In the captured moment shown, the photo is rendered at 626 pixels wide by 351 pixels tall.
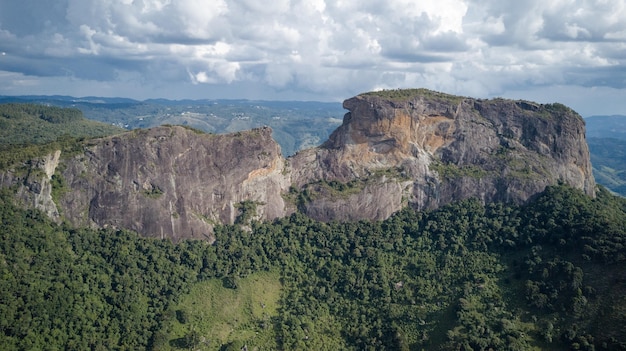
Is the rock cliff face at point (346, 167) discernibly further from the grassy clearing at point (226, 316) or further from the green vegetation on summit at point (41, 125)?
the green vegetation on summit at point (41, 125)

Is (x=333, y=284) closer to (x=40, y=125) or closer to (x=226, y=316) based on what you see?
(x=226, y=316)

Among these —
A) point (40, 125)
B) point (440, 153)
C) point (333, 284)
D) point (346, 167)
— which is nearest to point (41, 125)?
point (40, 125)

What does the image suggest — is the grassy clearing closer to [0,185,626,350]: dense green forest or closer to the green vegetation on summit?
[0,185,626,350]: dense green forest

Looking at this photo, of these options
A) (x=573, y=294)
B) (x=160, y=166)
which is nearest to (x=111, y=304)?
(x=160, y=166)

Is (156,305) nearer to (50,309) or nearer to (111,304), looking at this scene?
(111,304)

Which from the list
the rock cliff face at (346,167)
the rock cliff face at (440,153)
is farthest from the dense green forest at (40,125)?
the rock cliff face at (440,153)

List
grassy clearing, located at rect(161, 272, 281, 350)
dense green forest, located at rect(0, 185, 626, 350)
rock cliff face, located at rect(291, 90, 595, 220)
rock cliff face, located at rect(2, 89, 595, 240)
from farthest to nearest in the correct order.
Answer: rock cliff face, located at rect(291, 90, 595, 220)
rock cliff face, located at rect(2, 89, 595, 240)
grassy clearing, located at rect(161, 272, 281, 350)
dense green forest, located at rect(0, 185, 626, 350)

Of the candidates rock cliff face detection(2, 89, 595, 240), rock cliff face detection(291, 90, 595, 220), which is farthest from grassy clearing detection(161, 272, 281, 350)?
rock cliff face detection(291, 90, 595, 220)
